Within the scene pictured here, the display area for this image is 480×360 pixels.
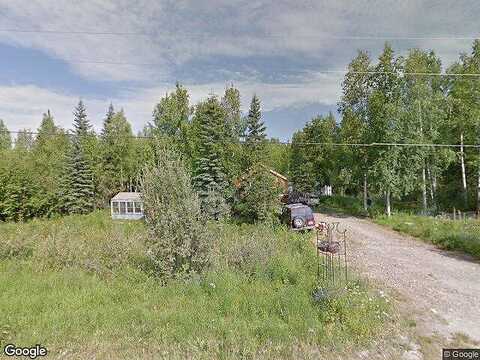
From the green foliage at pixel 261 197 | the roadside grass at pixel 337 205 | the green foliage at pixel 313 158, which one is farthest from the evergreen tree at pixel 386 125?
the green foliage at pixel 313 158

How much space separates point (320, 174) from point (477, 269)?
26046 mm

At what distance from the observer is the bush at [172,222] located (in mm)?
7008

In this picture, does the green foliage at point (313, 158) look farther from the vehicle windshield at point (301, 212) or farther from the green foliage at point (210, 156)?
the vehicle windshield at point (301, 212)

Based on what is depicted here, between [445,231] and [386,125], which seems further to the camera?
[386,125]

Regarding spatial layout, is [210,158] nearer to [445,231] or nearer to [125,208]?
[125,208]

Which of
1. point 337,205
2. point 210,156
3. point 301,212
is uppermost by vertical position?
point 210,156

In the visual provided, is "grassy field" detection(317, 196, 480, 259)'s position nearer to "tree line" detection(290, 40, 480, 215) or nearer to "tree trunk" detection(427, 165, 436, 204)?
"tree line" detection(290, 40, 480, 215)

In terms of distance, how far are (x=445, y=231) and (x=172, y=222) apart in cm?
1254

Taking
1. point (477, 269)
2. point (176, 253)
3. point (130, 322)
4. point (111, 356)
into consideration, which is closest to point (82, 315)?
point (130, 322)

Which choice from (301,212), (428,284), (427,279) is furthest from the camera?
(301,212)

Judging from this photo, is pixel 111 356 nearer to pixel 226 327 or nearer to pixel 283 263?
pixel 226 327

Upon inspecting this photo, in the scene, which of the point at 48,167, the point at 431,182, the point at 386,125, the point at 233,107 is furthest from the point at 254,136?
the point at 48,167

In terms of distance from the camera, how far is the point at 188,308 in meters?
5.72

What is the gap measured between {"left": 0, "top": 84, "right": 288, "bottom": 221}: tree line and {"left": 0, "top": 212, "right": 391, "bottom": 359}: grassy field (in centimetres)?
328
